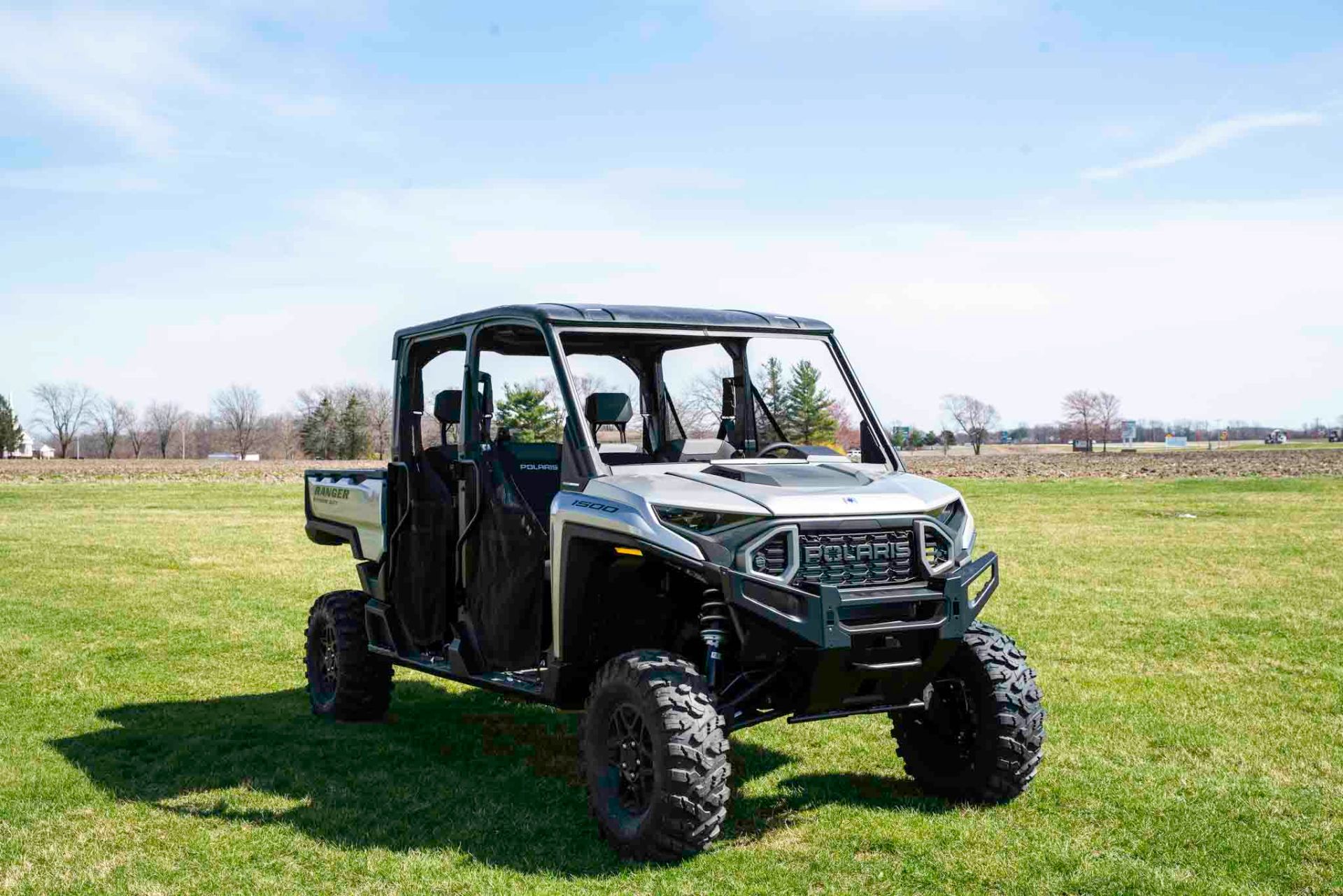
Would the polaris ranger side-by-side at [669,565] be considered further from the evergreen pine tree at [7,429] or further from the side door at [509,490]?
the evergreen pine tree at [7,429]

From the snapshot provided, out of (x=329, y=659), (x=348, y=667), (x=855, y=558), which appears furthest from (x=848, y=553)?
(x=329, y=659)

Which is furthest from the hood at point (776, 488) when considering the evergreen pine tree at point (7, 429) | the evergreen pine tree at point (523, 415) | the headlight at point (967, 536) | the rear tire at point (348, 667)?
the evergreen pine tree at point (7, 429)

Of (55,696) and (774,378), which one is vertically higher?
(774,378)

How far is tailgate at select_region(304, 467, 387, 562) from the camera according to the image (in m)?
8.49

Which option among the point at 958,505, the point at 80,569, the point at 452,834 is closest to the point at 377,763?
the point at 452,834

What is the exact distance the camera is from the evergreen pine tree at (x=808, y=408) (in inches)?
297

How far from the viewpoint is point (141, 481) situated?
5441 cm

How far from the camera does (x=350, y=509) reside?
901 centimetres

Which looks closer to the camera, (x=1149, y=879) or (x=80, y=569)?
(x=1149, y=879)

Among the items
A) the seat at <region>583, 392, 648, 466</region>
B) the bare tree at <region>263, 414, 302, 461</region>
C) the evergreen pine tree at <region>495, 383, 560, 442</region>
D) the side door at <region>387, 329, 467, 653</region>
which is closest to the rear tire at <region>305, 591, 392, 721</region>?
the side door at <region>387, 329, 467, 653</region>

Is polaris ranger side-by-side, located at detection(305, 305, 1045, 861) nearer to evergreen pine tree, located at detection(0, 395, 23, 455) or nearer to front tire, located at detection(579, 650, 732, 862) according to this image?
front tire, located at detection(579, 650, 732, 862)

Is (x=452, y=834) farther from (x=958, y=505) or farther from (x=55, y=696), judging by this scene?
(x=55, y=696)

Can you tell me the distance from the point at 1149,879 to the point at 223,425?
165 meters

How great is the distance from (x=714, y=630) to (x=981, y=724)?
162 cm
